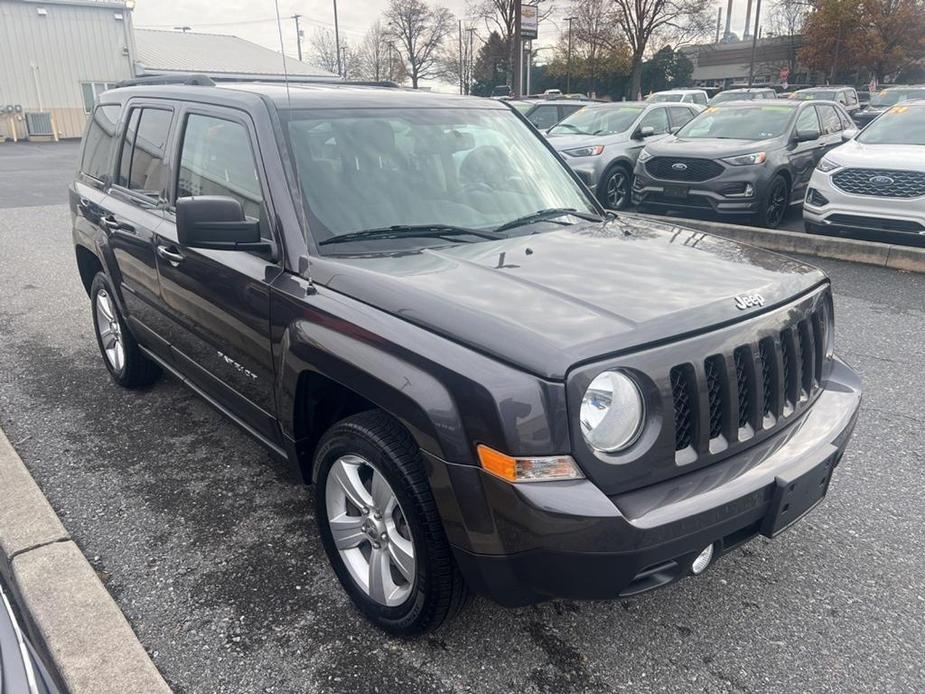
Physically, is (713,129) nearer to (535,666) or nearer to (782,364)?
(782,364)

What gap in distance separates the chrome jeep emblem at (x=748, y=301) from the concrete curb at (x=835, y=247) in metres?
5.30

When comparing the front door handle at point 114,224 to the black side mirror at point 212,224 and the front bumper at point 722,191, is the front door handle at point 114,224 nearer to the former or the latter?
the black side mirror at point 212,224

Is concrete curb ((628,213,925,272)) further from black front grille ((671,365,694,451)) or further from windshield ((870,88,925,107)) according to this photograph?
windshield ((870,88,925,107))

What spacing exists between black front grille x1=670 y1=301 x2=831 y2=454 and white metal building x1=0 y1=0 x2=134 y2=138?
35.3 meters

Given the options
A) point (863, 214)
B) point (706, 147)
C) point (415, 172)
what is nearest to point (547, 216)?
point (415, 172)

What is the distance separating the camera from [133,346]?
445 centimetres

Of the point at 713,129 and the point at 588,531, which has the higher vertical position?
the point at 713,129

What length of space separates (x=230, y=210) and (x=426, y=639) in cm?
169

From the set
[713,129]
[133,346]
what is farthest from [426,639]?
[713,129]

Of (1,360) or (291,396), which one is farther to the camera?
(1,360)

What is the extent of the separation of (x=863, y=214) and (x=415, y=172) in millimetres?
6881

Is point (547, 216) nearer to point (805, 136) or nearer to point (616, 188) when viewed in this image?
point (805, 136)

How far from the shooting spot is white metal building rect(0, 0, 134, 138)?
30328 millimetres

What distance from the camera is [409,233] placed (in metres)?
2.90
